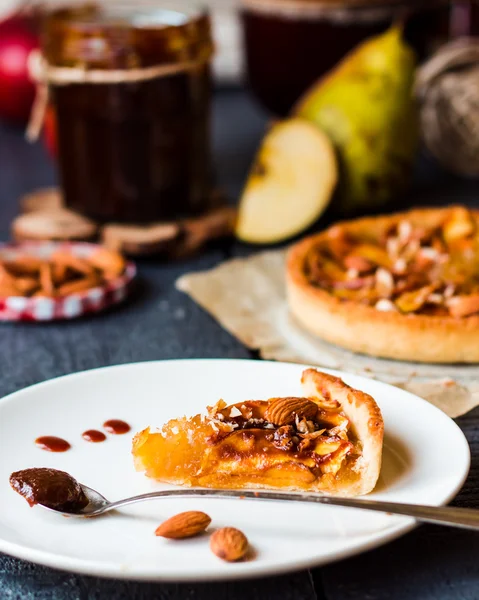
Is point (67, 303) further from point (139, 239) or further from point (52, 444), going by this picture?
point (52, 444)

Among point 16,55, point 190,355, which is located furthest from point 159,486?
point 16,55

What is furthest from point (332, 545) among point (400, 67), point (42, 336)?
point (400, 67)

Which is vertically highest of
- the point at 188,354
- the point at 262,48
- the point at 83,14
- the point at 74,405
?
the point at 83,14

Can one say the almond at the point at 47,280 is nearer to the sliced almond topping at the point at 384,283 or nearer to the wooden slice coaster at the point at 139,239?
the wooden slice coaster at the point at 139,239

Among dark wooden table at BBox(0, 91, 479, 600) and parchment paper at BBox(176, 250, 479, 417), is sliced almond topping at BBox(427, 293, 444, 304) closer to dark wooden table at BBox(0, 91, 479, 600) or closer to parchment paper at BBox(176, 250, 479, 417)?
parchment paper at BBox(176, 250, 479, 417)

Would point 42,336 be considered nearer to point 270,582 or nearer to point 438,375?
point 438,375
